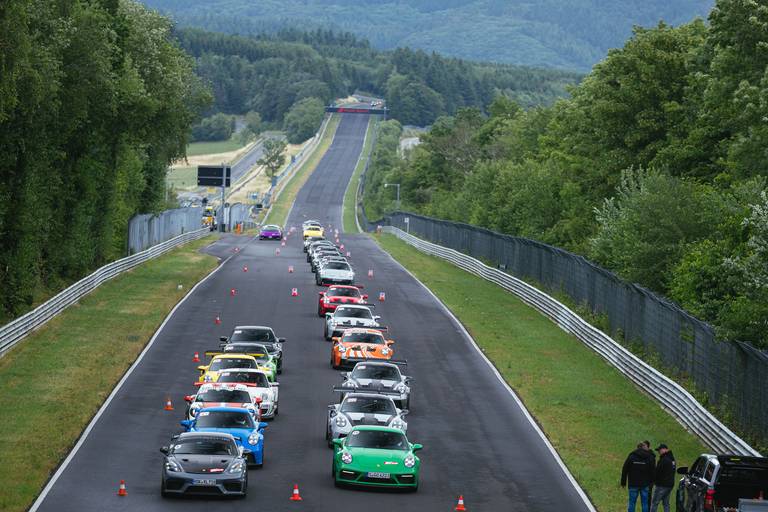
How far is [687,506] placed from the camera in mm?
23609

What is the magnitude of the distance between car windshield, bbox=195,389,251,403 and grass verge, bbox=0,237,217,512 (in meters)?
3.06

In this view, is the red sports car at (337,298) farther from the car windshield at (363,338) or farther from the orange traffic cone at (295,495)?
the orange traffic cone at (295,495)

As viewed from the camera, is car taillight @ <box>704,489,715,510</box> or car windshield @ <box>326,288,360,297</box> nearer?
car taillight @ <box>704,489,715,510</box>

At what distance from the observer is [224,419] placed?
28203mm

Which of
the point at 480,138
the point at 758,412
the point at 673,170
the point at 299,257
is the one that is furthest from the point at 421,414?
the point at 480,138

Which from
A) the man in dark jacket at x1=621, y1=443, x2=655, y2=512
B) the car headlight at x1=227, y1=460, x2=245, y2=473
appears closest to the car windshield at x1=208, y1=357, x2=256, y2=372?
the car headlight at x1=227, y1=460, x2=245, y2=473

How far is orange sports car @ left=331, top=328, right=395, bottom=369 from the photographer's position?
41.9 m

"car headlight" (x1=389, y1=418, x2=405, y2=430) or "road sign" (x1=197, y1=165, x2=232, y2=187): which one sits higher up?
"road sign" (x1=197, y1=165, x2=232, y2=187)

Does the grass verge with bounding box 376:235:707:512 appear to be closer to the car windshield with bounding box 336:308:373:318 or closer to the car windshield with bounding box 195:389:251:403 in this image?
the car windshield with bounding box 336:308:373:318

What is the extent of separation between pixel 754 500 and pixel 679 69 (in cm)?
5225

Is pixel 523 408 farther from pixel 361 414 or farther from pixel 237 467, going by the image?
pixel 237 467

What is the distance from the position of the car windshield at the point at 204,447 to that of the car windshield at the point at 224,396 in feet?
17.3

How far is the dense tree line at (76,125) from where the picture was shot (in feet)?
154

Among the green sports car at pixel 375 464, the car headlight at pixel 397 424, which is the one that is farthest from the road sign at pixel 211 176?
the green sports car at pixel 375 464
